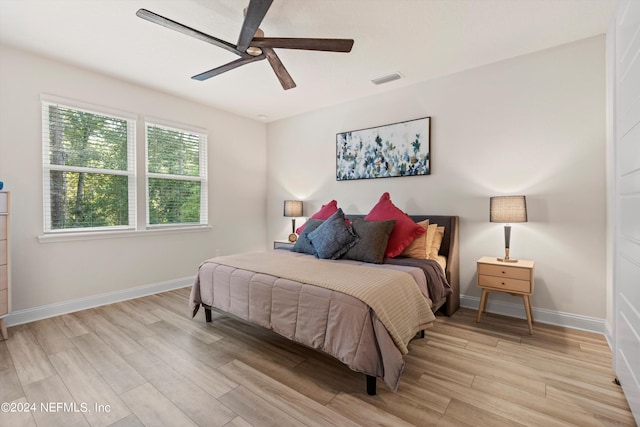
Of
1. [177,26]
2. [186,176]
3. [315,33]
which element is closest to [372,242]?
[315,33]

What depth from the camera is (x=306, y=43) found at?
2.12 meters

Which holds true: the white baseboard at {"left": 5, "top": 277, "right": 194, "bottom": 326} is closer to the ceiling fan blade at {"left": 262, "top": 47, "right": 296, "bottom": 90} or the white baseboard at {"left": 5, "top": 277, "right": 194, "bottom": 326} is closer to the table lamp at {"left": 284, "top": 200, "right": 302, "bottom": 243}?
the table lamp at {"left": 284, "top": 200, "right": 302, "bottom": 243}

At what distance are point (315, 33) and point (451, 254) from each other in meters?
2.57

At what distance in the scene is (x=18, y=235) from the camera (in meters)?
2.89

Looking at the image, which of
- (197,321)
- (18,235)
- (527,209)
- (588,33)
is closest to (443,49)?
(588,33)

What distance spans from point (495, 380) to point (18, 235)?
172 inches

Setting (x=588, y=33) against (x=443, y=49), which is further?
(x=443, y=49)

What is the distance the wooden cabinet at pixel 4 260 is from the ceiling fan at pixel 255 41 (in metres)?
2.03

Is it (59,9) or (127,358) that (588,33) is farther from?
(127,358)

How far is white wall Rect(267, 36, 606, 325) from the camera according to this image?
8.76 feet

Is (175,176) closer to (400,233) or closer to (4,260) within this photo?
(4,260)

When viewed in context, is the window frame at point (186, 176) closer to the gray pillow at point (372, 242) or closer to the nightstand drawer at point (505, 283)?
the gray pillow at point (372, 242)

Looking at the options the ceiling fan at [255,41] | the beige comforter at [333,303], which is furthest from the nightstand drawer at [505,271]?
the ceiling fan at [255,41]

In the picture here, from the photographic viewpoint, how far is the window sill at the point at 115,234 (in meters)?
3.08
